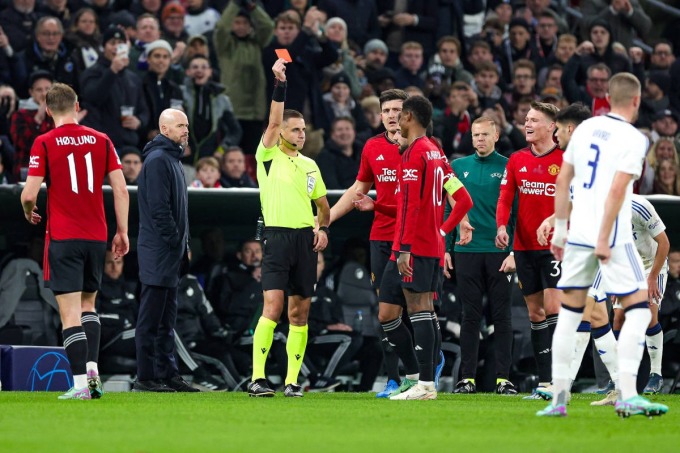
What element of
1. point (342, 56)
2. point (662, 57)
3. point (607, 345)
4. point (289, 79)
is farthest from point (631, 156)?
point (662, 57)

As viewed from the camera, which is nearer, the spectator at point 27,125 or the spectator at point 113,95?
the spectator at point 27,125

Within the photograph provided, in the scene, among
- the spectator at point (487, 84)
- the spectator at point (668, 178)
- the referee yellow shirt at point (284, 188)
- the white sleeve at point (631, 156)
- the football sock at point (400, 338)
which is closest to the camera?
the white sleeve at point (631, 156)

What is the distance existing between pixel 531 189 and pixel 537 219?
273mm

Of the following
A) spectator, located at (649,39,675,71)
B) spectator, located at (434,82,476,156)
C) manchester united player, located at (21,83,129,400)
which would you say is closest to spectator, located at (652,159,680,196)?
spectator, located at (434,82,476,156)

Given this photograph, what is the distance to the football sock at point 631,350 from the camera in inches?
322

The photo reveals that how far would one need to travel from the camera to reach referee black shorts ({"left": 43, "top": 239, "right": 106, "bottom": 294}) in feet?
32.9

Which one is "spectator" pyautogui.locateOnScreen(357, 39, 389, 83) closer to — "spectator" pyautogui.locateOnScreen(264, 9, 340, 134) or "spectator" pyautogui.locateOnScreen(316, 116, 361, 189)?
"spectator" pyautogui.locateOnScreen(264, 9, 340, 134)

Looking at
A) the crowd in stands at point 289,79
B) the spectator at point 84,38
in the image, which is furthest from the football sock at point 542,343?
the spectator at point 84,38

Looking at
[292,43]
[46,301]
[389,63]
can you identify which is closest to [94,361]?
[46,301]

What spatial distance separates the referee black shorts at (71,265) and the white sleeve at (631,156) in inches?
166

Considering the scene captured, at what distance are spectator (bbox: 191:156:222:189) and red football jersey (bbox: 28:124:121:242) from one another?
4463mm

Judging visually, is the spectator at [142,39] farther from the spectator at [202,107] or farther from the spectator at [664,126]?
the spectator at [664,126]

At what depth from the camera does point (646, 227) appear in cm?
1091

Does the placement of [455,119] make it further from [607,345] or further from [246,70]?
[607,345]
